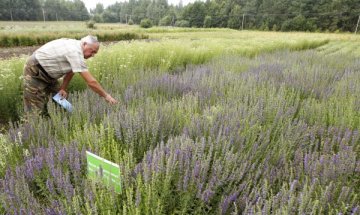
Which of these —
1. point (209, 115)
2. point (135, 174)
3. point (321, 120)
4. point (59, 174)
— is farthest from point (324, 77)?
point (59, 174)

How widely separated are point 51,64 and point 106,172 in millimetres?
2525

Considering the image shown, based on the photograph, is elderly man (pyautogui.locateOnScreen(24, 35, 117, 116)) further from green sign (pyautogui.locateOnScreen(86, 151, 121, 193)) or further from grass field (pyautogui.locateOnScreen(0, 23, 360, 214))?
green sign (pyautogui.locateOnScreen(86, 151, 121, 193))

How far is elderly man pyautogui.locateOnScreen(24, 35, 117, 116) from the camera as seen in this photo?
10.4ft

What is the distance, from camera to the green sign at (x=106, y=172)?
1.31 m

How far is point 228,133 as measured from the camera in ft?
6.73

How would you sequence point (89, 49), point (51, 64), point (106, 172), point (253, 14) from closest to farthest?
point (106, 172)
point (89, 49)
point (51, 64)
point (253, 14)

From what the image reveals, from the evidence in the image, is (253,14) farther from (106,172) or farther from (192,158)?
(106,172)

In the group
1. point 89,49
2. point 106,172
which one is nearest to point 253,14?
point 89,49

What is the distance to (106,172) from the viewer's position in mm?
1350

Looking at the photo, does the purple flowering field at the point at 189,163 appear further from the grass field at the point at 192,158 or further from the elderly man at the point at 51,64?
the elderly man at the point at 51,64

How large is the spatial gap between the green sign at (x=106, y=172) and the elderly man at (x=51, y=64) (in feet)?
6.14

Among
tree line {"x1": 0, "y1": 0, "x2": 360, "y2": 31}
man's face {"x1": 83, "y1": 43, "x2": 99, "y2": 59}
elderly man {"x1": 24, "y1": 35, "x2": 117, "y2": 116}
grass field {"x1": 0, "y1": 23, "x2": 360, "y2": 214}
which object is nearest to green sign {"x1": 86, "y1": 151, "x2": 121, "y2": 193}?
grass field {"x1": 0, "y1": 23, "x2": 360, "y2": 214}

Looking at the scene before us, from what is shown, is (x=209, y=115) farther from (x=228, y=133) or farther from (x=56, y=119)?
(x=56, y=119)

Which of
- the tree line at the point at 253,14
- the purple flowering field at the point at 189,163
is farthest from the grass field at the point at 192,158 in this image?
the tree line at the point at 253,14
